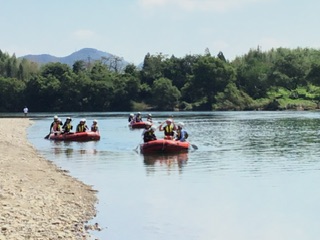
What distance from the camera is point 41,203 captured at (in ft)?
48.4

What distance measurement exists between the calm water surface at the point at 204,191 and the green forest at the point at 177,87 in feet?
291

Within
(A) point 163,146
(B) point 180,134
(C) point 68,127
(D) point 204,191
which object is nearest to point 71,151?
Answer: (A) point 163,146

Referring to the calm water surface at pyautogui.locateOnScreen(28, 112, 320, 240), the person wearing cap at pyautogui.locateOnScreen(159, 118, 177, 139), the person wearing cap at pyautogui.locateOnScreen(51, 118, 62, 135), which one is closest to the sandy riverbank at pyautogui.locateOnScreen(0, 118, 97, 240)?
the calm water surface at pyautogui.locateOnScreen(28, 112, 320, 240)

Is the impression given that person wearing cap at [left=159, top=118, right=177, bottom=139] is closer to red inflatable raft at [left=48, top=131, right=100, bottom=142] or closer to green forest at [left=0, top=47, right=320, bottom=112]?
red inflatable raft at [left=48, top=131, right=100, bottom=142]

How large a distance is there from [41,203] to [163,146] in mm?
Answer: 14899

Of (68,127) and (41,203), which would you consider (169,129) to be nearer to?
(68,127)

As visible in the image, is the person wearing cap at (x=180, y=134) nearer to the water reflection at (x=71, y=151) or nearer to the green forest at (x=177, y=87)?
the water reflection at (x=71, y=151)

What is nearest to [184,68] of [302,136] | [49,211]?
[302,136]

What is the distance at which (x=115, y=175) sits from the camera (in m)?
22.3

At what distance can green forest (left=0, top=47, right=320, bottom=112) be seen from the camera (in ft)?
397

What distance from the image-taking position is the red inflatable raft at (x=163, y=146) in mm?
29297

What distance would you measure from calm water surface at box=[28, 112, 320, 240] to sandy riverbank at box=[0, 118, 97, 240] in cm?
62

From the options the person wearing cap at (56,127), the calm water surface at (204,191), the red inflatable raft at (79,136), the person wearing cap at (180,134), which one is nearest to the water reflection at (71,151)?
the calm water surface at (204,191)

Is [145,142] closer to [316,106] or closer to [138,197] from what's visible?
[138,197]
